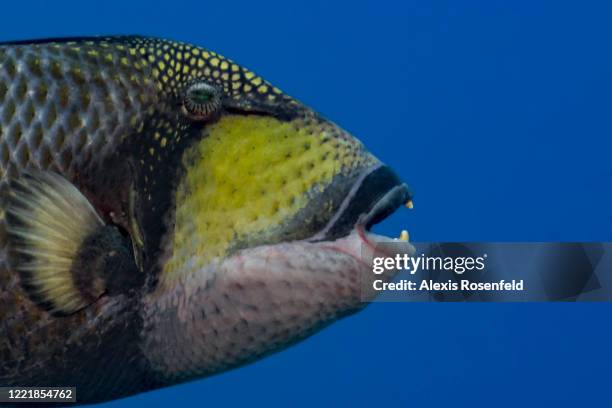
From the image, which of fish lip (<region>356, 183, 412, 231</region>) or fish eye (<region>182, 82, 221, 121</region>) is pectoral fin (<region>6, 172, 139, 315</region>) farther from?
fish lip (<region>356, 183, 412, 231</region>)

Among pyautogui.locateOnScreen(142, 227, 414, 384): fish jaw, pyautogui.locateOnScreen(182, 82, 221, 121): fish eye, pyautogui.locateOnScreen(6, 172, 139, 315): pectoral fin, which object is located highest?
pyautogui.locateOnScreen(182, 82, 221, 121): fish eye

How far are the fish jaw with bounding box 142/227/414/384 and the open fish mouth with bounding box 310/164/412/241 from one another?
2 centimetres

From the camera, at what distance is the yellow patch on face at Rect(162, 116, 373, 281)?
66.2 inches

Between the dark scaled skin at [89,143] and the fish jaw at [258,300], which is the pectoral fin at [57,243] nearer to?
the dark scaled skin at [89,143]

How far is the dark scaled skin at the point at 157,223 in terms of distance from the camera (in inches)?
66.4

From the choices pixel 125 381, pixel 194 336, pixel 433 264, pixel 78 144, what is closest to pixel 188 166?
pixel 78 144

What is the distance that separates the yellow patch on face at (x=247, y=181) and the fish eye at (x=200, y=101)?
59 mm

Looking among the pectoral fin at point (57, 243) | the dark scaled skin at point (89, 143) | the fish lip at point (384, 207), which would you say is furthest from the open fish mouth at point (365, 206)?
the pectoral fin at point (57, 243)

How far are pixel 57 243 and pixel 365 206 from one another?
0.70 metres

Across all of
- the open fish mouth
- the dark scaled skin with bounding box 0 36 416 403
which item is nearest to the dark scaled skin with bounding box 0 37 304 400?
the dark scaled skin with bounding box 0 36 416 403

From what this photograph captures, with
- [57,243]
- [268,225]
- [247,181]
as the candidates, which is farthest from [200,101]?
[57,243]

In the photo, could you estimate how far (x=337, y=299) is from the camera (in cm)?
172

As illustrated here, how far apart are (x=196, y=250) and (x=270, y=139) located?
1.04 ft

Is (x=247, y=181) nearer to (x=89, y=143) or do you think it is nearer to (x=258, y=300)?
(x=258, y=300)
